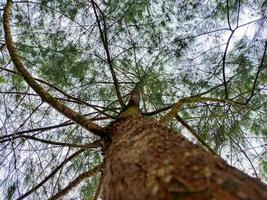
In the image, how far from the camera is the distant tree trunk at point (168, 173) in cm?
77

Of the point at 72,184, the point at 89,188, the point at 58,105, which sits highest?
the point at 89,188

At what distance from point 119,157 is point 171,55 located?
5.54 feet

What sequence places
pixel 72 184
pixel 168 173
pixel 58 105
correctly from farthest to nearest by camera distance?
pixel 72 184 < pixel 58 105 < pixel 168 173

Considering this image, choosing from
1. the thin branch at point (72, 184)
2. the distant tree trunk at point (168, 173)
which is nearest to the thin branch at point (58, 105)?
the distant tree trunk at point (168, 173)

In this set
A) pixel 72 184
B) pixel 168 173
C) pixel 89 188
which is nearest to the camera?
pixel 168 173

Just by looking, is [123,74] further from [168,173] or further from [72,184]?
[168,173]

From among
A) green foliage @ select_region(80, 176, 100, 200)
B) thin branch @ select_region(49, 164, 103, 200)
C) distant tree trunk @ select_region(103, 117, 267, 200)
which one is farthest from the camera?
green foliage @ select_region(80, 176, 100, 200)

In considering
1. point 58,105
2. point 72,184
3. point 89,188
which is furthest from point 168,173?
point 89,188

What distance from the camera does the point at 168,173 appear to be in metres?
0.89

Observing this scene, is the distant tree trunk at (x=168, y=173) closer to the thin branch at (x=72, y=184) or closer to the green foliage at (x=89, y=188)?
the thin branch at (x=72, y=184)

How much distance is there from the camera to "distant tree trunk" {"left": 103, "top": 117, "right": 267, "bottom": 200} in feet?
2.51

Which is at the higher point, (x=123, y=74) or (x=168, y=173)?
(x=123, y=74)

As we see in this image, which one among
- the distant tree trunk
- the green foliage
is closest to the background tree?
the green foliage

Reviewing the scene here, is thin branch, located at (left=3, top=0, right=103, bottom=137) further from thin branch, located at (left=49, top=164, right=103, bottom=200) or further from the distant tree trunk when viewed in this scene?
thin branch, located at (left=49, top=164, right=103, bottom=200)
